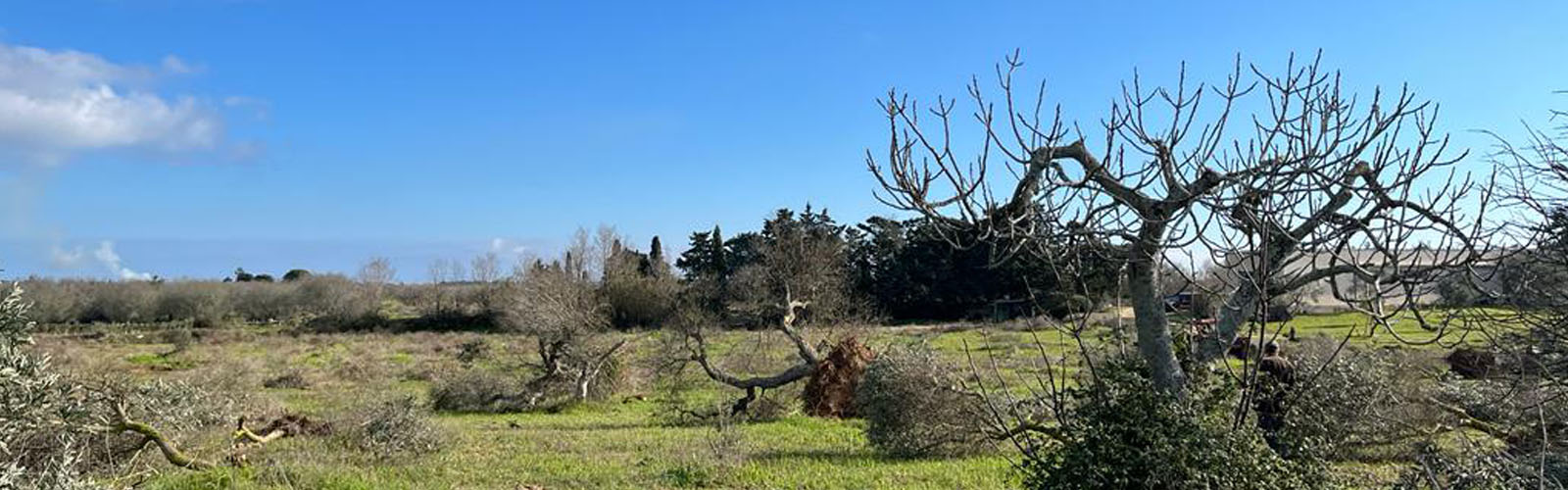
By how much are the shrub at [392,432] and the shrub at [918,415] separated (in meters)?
6.07

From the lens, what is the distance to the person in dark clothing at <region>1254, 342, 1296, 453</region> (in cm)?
519

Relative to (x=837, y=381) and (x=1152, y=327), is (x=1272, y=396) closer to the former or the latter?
(x=1152, y=327)

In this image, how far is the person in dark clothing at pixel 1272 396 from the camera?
519 centimetres

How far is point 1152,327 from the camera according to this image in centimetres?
466

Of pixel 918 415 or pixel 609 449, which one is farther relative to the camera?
pixel 609 449

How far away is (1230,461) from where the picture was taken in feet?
15.0

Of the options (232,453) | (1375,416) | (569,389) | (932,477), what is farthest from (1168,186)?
(569,389)

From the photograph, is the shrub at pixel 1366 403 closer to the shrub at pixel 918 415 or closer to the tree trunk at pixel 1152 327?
the shrub at pixel 918 415

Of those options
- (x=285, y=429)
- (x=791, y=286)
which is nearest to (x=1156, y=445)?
(x=285, y=429)

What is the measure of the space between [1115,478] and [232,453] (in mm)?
10496

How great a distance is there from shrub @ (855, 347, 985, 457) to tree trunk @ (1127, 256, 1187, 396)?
7.24 meters

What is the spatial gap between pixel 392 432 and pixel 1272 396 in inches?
420

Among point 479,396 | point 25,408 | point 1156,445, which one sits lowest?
point 479,396

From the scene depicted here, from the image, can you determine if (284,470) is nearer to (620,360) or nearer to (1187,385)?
(1187,385)
